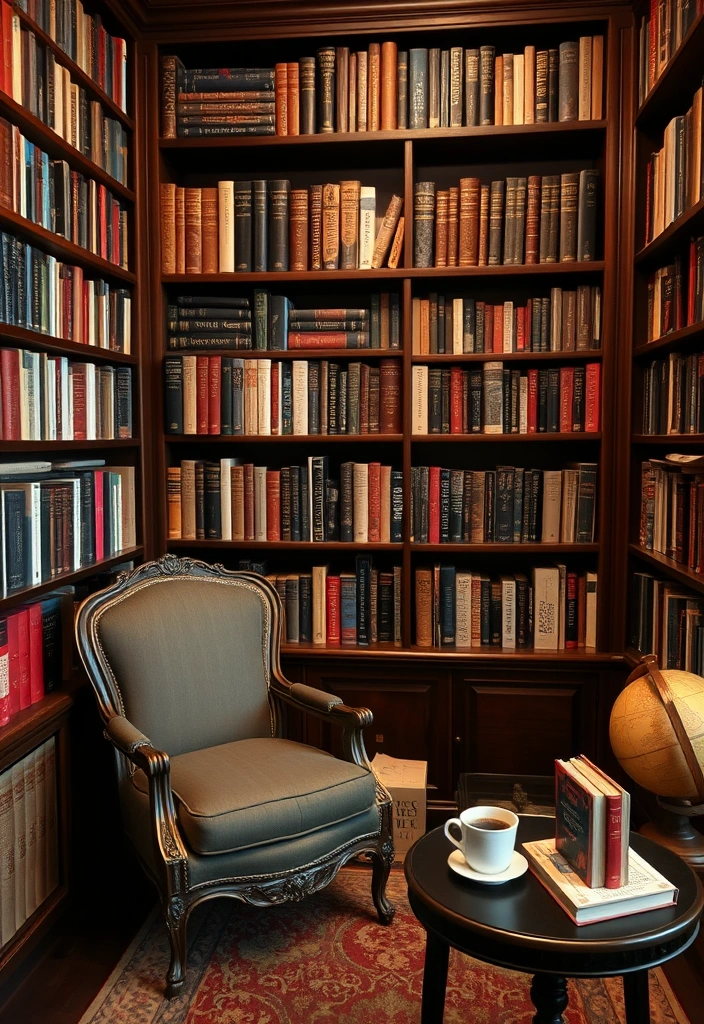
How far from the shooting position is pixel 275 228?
9.16 feet

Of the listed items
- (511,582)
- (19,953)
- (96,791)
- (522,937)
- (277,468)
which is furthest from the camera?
(277,468)

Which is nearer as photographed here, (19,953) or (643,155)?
(19,953)

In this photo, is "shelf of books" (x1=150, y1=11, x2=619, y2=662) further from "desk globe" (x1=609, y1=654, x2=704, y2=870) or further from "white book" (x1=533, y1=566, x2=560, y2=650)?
"desk globe" (x1=609, y1=654, x2=704, y2=870)

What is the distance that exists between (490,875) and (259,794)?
723mm

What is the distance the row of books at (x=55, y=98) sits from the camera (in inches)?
77.2

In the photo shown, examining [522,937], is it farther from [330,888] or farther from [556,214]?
[556,214]

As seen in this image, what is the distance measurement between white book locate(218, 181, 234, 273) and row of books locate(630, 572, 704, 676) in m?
1.71

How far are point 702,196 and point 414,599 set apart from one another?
152 centimetres

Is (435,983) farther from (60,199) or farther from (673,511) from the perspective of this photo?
(60,199)

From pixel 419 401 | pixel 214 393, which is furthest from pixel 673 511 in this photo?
pixel 214 393

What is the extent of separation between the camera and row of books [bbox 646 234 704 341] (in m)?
2.14

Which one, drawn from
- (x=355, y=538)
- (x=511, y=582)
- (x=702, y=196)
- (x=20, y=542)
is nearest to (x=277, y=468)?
(x=355, y=538)

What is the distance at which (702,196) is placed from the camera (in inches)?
78.5

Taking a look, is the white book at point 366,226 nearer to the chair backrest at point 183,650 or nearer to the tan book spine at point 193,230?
the tan book spine at point 193,230
